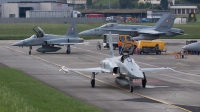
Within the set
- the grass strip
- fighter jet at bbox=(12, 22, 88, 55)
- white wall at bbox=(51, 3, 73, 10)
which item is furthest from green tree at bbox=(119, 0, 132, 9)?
the grass strip

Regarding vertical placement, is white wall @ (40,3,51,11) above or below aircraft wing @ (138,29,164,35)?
above

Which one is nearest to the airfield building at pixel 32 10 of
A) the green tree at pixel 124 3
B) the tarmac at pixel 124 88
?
the green tree at pixel 124 3

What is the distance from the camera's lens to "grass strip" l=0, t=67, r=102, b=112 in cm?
1770

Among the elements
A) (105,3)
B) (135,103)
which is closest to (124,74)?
(135,103)

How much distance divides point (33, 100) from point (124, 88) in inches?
274

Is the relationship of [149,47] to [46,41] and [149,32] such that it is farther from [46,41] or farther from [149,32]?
[149,32]

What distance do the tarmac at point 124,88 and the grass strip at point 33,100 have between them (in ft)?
3.83

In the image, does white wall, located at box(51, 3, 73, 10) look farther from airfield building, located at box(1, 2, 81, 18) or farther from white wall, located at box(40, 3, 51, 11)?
white wall, located at box(40, 3, 51, 11)

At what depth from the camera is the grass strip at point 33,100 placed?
17.7m

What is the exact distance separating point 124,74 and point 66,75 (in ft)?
22.9

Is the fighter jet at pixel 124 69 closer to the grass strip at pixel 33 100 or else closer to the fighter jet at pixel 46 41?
the grass strip at pixel 33 100

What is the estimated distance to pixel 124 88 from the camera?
2572 cm

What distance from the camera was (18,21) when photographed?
11844 centimetres

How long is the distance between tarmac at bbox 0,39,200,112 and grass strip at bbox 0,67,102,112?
3.83 feet
